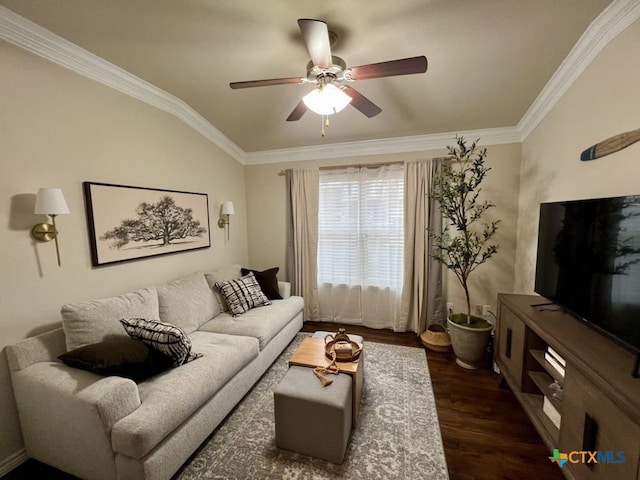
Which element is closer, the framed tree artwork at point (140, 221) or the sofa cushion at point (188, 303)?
the framed tree artwork at point (140, 221)

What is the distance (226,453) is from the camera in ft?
5.32

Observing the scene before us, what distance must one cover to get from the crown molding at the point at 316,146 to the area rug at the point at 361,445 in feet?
8.68

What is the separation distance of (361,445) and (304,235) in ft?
8.07

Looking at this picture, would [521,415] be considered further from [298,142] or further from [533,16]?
[298,142]

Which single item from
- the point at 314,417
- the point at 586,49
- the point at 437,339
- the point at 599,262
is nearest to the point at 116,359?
the point at 314,417

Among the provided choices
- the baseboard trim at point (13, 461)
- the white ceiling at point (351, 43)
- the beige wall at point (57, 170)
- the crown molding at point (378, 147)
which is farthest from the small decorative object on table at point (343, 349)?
the crown molding at point (378, 147)

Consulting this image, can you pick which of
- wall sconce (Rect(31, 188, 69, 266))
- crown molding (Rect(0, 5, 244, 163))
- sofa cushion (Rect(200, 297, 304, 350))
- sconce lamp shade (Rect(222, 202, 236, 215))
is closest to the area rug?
sofa cushion (Rect(200, 297, 304, 350))

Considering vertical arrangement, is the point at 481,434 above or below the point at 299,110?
below

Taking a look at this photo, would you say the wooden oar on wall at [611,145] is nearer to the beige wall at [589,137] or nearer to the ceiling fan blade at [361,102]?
the beige wall at [589,137]

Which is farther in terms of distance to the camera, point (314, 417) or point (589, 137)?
point (589, 137)

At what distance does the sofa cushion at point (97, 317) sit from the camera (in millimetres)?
1609

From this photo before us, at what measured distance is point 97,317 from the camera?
5.57 ft

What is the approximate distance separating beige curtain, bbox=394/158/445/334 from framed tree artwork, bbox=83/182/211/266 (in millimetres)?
2497

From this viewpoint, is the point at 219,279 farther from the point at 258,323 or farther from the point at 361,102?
the point at 361,102
